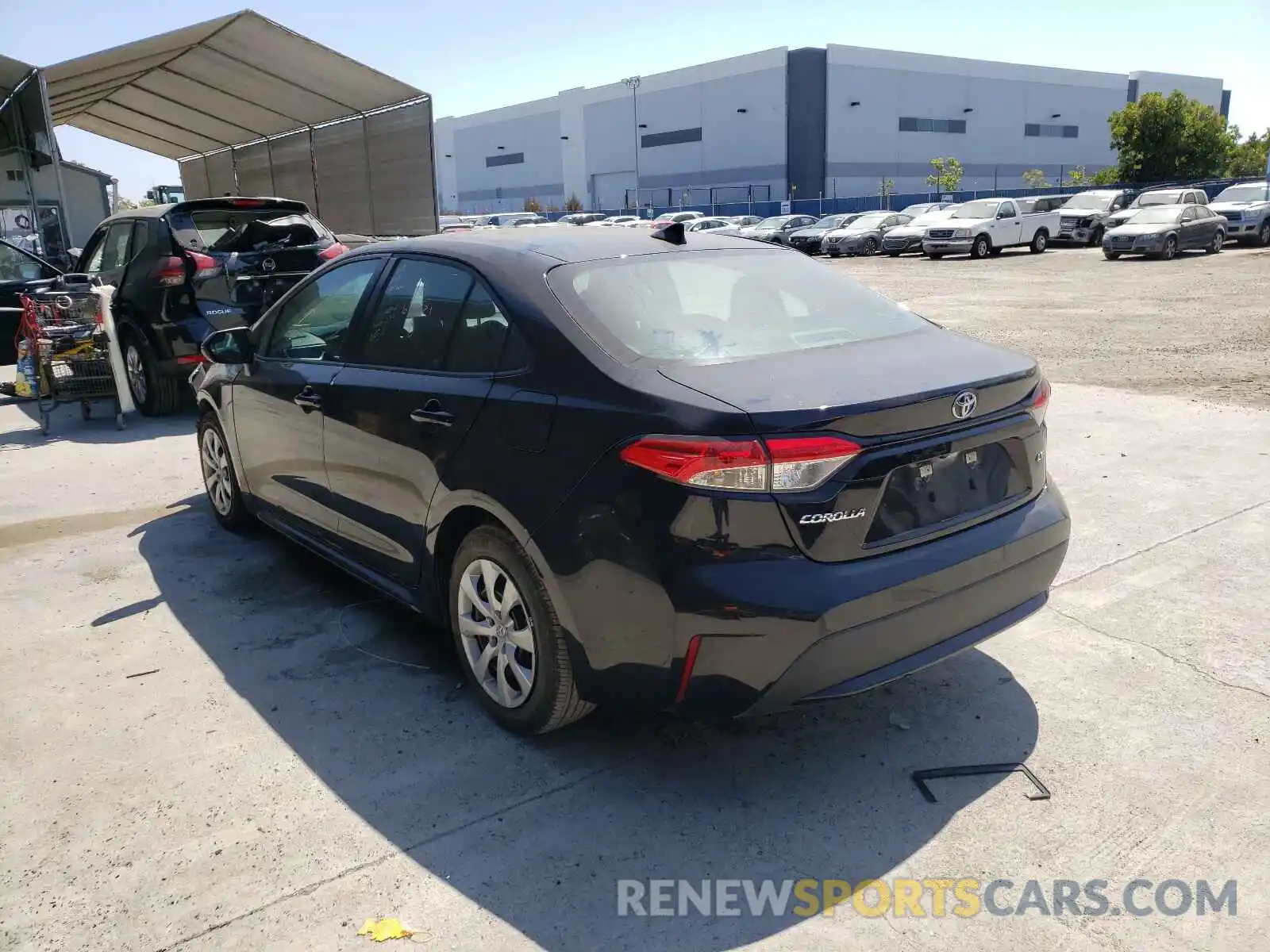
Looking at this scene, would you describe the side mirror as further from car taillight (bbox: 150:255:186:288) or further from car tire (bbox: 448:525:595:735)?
car taillight (bbox: 150:255:186:288)

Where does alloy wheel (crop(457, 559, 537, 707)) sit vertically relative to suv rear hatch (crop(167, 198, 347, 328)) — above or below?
below

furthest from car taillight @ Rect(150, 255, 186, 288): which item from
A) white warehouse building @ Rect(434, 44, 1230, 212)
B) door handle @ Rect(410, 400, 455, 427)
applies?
white warehouse building @ Rect(434, 44, 1230, 212)

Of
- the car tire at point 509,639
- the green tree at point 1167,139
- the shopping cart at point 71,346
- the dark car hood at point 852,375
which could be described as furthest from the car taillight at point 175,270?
the green tree at point 1167,139

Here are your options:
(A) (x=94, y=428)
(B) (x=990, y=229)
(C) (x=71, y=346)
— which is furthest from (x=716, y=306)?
(B) (x=990, y=229)

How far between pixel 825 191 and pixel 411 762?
67796 mm

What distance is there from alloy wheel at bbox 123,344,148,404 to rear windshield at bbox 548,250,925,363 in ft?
22.7

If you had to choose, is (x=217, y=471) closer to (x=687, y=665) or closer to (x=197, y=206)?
(x=687, y=665)

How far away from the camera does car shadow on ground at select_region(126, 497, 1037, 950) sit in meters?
2.64

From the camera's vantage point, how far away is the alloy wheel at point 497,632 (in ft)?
10.3

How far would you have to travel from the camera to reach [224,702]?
12.0ft

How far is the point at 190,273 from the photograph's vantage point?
8305mm

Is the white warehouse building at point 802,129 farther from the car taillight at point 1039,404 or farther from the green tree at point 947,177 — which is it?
the car taillight at point 1039,404

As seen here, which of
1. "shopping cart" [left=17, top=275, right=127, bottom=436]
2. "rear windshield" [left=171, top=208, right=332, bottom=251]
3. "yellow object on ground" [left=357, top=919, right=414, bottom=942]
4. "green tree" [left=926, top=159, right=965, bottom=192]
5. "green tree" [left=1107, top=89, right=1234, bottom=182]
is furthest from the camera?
"green tree" [left=926, top=159, right=965, bottom=192]

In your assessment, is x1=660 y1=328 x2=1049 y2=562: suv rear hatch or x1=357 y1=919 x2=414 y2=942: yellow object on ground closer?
x1=357 y1=919 x2=414 y2=942: yellow object on ground
